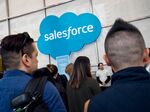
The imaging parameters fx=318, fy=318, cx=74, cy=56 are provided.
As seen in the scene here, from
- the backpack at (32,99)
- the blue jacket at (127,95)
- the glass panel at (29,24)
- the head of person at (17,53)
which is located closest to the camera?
the blue jacket at (127,95)

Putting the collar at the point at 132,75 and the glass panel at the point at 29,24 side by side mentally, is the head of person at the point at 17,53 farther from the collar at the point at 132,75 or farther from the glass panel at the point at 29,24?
the glass panel at the point at 29,24

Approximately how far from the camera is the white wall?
809 centimetres

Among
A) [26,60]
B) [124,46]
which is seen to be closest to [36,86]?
[26,60]

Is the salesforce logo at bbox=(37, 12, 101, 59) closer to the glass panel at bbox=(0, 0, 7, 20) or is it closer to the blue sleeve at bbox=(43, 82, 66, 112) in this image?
the glass panel at bbox=(0, 0, 7, 20)

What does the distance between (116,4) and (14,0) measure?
13.4ft

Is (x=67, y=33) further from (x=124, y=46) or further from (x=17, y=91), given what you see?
(x=124, y=46)

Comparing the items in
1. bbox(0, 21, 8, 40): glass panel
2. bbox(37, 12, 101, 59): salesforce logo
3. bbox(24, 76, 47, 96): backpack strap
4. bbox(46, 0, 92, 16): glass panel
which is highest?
bbox(46, 0, 92, 16): glass panel

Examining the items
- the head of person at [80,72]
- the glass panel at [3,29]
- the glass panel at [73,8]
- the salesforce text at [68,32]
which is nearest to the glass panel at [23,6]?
the glass panel at [3,29]

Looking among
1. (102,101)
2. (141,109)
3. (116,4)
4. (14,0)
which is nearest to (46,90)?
(102,101)

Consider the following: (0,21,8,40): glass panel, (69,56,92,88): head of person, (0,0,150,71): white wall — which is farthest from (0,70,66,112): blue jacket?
(0,21,8,40): glass panel

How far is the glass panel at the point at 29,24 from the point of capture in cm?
1012

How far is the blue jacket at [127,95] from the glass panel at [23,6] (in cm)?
903

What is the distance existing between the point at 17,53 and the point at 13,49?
0.11 feet

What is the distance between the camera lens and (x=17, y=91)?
185cm
